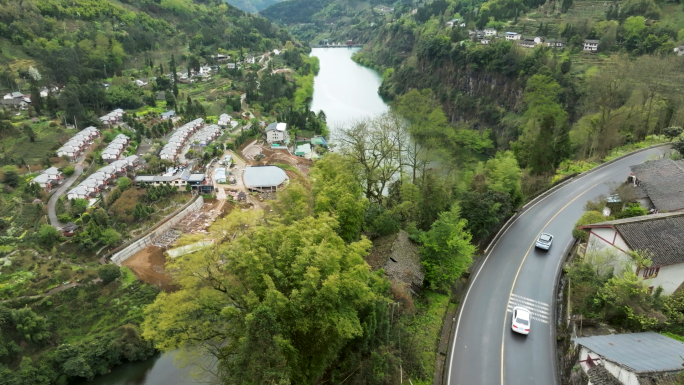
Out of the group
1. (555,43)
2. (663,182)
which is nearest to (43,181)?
(663,182)

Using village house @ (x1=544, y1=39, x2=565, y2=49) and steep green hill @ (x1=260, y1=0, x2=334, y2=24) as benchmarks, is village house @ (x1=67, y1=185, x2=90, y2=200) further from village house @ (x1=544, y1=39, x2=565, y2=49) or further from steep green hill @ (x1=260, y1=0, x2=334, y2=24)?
steep green hill @ (x1=260, y1=0, x2=334, y2=24)

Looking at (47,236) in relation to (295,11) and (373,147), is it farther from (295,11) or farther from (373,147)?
(295,11)

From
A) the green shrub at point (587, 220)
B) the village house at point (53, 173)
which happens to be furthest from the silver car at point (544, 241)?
the village house at point (53, 173)

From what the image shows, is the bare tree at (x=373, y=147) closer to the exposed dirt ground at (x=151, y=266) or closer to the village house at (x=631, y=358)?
the village house at (x=631, y=358)

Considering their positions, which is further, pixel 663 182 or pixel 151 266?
pixel 151 266

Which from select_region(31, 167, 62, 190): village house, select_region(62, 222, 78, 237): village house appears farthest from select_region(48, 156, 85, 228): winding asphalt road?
select_region(62, 222, 78, 237): village house

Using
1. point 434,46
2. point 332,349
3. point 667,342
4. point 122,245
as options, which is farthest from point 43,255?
point 434,46
